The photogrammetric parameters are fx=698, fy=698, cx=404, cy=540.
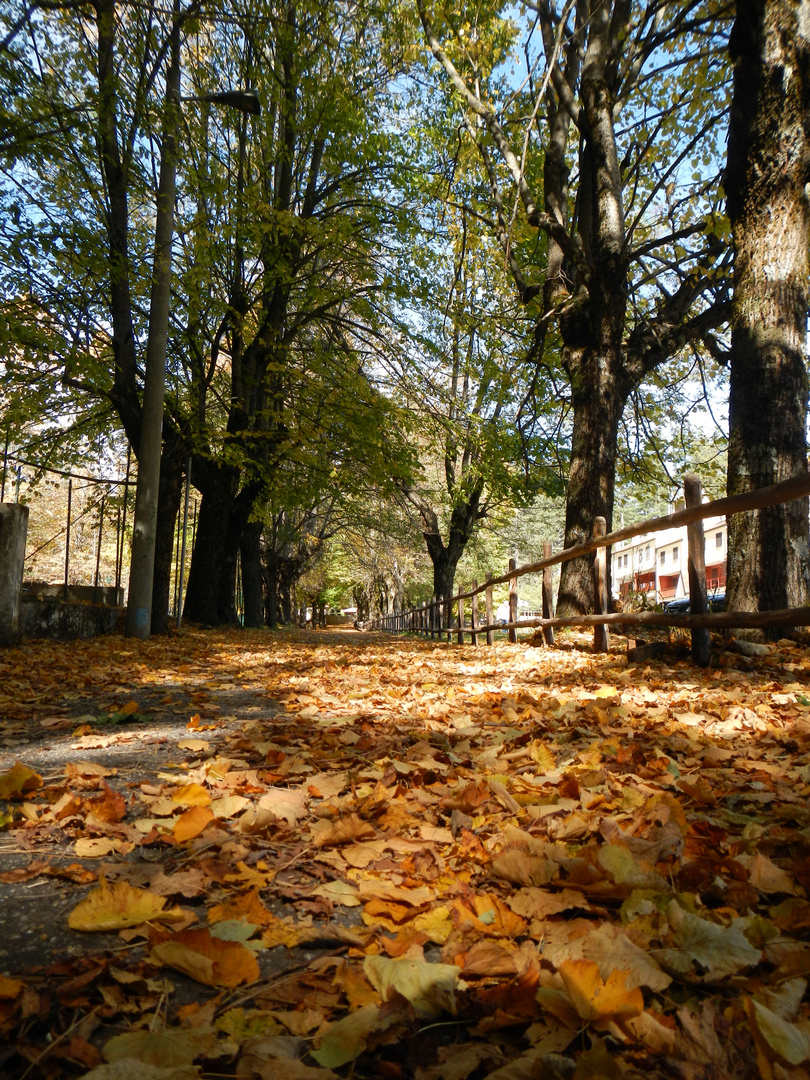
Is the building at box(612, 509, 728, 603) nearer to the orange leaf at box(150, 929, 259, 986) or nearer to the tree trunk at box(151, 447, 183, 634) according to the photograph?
the tree trunk at box(151, 447, 183, 634)

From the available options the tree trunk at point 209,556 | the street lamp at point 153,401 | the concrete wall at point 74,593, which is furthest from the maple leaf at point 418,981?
the tree trunk at point 209,556

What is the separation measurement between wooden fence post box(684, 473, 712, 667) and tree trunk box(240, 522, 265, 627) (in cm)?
1381

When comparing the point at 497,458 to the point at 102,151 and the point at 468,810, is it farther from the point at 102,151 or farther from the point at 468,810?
the point at 468,810

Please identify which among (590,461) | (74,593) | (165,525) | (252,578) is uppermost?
(590,461)

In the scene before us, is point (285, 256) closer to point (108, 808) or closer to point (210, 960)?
point (108, 808)

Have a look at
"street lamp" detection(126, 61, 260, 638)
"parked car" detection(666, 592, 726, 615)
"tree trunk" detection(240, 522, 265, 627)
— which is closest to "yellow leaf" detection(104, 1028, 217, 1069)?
"parked car" detection(666, 592, 726, 615)

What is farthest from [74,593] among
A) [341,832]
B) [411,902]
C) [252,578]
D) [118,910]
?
[411,902]

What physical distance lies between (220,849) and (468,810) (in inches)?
28.5

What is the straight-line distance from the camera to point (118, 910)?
1459 millimetres

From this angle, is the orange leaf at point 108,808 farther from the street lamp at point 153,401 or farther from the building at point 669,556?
the building at point 669,556

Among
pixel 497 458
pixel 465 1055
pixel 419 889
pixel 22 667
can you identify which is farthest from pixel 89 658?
pixel 497 458

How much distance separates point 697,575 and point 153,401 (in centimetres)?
691

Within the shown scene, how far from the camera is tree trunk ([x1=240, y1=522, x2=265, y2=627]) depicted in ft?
57.9

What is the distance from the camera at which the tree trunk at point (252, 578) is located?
1766cm
